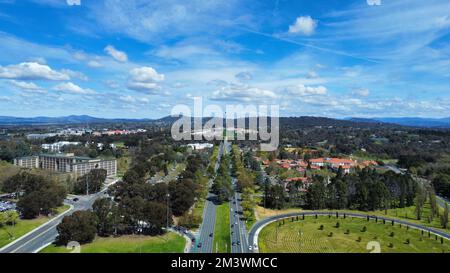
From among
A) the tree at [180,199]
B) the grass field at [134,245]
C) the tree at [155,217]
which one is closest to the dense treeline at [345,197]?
the tree at [180,199]

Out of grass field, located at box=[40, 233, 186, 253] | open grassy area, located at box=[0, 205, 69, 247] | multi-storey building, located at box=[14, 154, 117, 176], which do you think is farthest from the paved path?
multi-storey building, located at box=[14, 154, 117, 176]

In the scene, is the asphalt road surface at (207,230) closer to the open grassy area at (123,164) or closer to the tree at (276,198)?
the tree at (276,198)

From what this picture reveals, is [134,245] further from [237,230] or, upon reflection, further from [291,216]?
[291,216]

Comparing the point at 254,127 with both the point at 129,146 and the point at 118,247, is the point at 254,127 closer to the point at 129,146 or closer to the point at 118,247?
the point at 129,146

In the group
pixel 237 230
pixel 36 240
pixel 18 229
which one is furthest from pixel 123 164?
pixel 237 230
